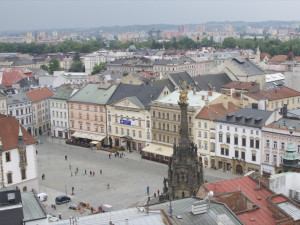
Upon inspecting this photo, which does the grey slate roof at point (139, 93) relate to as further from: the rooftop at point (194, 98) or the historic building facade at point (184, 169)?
the historic building facade at point (184, 169)

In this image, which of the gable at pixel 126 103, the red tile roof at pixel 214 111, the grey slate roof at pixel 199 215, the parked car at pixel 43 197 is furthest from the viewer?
Result: the gable at pixel 126 103

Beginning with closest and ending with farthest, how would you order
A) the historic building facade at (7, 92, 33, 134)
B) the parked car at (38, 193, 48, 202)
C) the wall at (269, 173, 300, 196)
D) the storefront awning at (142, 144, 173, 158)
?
the wall at (269, 173, 300, 196), the parked car at (38, 193, 48, 202), the storefront awning at (142, 144, 173, 158), the historic building facade at (7, 92, 33, 134)

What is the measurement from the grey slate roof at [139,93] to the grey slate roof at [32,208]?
5134 cm

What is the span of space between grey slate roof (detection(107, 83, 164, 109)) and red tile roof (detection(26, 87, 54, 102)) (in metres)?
20.8

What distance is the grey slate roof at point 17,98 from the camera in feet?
311

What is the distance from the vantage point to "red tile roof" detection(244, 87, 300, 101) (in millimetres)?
85688

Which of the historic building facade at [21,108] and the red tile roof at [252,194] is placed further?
the historic building facade at [21,108]

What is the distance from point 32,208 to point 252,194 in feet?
49.3

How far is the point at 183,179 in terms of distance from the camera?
39.0 meters

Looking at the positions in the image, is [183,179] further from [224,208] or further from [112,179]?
[112,179]

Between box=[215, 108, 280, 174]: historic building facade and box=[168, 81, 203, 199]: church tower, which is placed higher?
box=[168, 81, 203, 199]: church tower

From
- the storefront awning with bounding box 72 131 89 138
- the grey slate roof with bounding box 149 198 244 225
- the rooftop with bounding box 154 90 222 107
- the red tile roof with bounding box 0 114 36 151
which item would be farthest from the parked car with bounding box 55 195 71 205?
the storefront awning with bounding box 72 131 89 138

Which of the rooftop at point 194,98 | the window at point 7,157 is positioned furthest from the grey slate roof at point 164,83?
the window at point 7,157

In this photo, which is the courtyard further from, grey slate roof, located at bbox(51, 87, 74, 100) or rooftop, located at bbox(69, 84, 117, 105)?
grey slate roof, located at bbox(51, 87, 74, 100)
